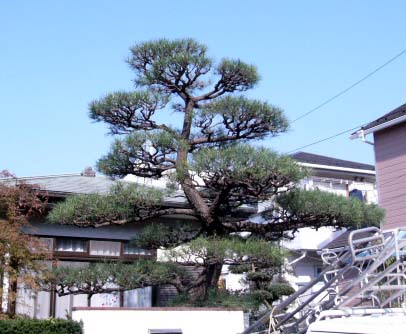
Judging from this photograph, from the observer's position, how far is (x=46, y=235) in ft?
45.8

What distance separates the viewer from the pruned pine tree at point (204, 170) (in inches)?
398

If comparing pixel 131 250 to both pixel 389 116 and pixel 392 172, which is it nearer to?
pixel 392 172

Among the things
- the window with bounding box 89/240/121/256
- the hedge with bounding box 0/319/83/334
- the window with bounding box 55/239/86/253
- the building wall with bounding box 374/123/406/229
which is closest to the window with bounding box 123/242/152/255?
the window with bounding box 89/240/121/256

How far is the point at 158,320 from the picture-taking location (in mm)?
10055

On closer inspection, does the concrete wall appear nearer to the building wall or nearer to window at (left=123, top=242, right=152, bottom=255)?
window at (left=123, top=242, right=152, bottom=255)

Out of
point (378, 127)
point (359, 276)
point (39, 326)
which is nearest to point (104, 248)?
point (39, 326)

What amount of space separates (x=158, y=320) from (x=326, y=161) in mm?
15694

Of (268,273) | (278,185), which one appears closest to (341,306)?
(278,185)

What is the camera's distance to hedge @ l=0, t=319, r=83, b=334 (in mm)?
9741

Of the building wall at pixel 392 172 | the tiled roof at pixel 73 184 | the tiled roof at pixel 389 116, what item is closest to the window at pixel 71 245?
the tiled roof at pixel 73 184

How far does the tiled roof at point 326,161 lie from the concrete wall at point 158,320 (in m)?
13.9

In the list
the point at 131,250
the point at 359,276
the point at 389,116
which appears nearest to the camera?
the point at 359,276

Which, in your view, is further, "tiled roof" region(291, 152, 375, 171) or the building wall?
"tiled roof" region(291, 152, 375, 171)

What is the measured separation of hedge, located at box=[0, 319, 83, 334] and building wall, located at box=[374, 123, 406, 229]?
9197 millimetres
